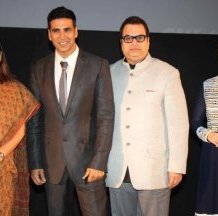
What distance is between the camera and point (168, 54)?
11.2 ft

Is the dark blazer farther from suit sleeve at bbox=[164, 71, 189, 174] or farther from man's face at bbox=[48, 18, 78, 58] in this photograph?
suit sleeve at bbox=[164, 71, 189, 174]

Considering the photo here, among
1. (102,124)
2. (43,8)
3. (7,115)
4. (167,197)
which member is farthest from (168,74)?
(43,8)

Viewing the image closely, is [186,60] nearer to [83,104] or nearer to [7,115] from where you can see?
[83,104]

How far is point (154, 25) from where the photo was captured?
344 centimetres

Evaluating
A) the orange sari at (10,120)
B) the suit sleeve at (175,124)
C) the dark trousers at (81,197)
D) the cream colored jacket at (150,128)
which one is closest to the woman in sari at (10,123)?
the orange sari at (10,120)

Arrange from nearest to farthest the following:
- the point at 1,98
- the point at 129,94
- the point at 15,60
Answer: the point at 1,98, the point at 129,94, the point at 15,60

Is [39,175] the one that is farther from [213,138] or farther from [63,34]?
[213,138]

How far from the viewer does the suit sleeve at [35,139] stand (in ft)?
7.73

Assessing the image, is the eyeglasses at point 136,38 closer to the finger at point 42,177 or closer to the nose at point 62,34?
the nose at point 62,34

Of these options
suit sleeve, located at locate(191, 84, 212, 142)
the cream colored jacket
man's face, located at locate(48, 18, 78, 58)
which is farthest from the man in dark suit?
suit sleeve, located at locate(191, 84, 212, 142)

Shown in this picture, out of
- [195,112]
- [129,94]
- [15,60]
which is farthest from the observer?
[15,60]

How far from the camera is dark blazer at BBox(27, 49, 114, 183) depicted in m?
2.26

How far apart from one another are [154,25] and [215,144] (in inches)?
56.0

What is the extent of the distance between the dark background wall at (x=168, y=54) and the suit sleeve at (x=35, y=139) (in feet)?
3.37
